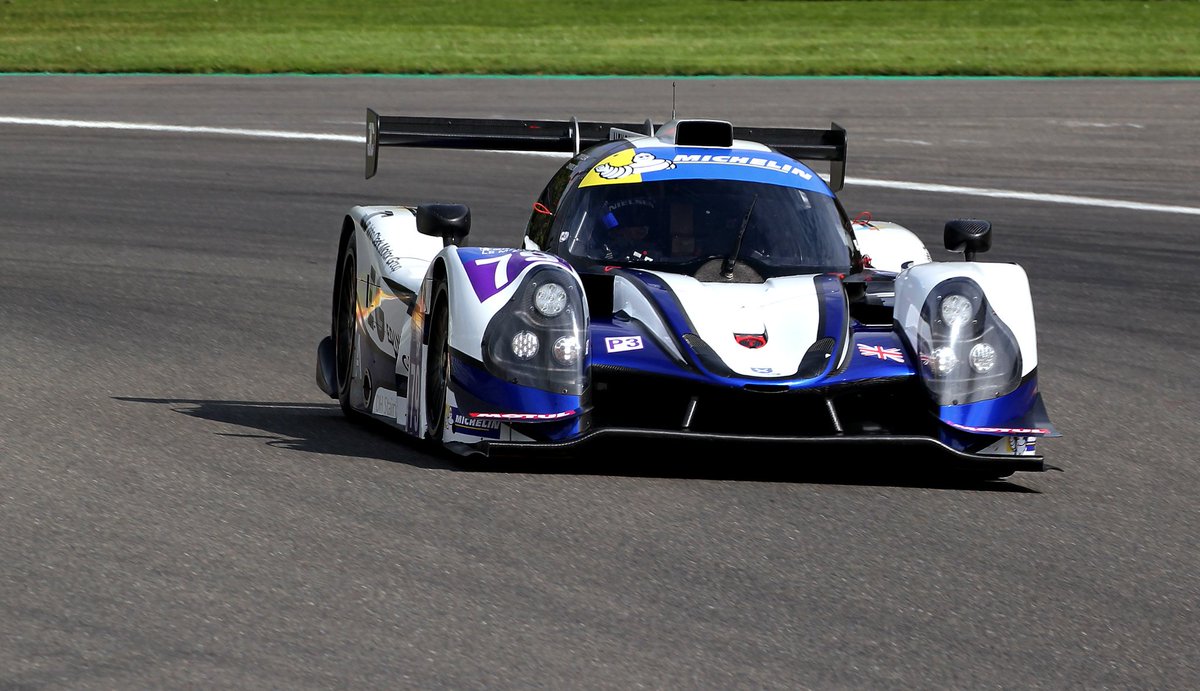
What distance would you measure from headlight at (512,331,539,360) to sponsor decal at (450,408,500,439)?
0.79 feet

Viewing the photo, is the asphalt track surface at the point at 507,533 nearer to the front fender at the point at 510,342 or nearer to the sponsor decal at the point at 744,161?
the front fender at the point at 510,342

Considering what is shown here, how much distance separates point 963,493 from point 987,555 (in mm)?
988

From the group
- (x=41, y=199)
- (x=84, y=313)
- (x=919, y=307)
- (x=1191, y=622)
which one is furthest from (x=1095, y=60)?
(x=1191, y=622)

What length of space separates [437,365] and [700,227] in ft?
4.28

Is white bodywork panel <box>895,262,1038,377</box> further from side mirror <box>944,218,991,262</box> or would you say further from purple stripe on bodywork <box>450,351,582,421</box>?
purple stripe on bodywork <box>450,351,582,421</box>

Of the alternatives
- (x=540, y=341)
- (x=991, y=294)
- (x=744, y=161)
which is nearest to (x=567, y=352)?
(x=540, y=341)

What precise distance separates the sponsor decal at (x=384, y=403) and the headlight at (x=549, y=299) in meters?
1.13

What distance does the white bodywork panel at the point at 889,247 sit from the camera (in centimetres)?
875

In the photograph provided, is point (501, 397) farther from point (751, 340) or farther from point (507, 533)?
point (507, 533)

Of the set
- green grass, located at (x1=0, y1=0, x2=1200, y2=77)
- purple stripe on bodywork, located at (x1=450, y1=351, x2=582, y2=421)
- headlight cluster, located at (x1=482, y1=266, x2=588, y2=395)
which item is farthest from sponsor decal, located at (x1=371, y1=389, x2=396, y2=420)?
green grass, located at (x1=0, y1=0, x2=1200, y2=77)

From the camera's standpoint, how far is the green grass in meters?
26.0

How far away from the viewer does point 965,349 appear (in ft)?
21.8

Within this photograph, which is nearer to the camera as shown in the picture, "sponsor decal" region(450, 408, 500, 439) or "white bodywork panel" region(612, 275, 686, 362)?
"sponsor decal" region(450, 408, 500, 439)

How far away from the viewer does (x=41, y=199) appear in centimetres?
1533
